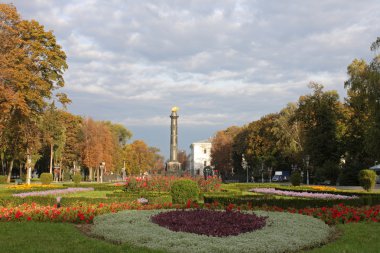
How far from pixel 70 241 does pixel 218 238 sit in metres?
3.04

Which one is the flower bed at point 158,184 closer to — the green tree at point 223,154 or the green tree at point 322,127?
the green tree at point 322,127

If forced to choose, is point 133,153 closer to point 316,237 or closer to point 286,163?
point 286,163

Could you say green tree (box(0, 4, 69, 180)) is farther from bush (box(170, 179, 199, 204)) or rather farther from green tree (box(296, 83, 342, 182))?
green tree (box(296, 83, 342, 182))

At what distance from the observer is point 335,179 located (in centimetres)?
5219

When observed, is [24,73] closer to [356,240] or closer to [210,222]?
[210,222]

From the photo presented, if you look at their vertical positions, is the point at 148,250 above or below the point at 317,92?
below

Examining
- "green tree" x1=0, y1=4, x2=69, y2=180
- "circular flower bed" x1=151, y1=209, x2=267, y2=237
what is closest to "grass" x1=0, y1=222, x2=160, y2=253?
"circular flower bed" x1=151, y1=209, x2=267, y2=237

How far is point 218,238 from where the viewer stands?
917cm

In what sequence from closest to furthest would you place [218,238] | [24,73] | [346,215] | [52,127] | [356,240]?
1. [218,238]
2. [356,240]
3. [346,215]
4. [24,73]
5. [52,127]

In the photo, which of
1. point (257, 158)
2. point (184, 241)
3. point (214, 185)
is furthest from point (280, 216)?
point (257, 158)

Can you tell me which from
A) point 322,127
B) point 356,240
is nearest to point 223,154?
point 322,127

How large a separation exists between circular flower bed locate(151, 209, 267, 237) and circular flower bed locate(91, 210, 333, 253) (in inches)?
8.8

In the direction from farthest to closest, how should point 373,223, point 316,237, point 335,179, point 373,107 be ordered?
point 335,179, point 373,107, point 373,223, point 316,237

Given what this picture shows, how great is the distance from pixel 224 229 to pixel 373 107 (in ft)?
107
